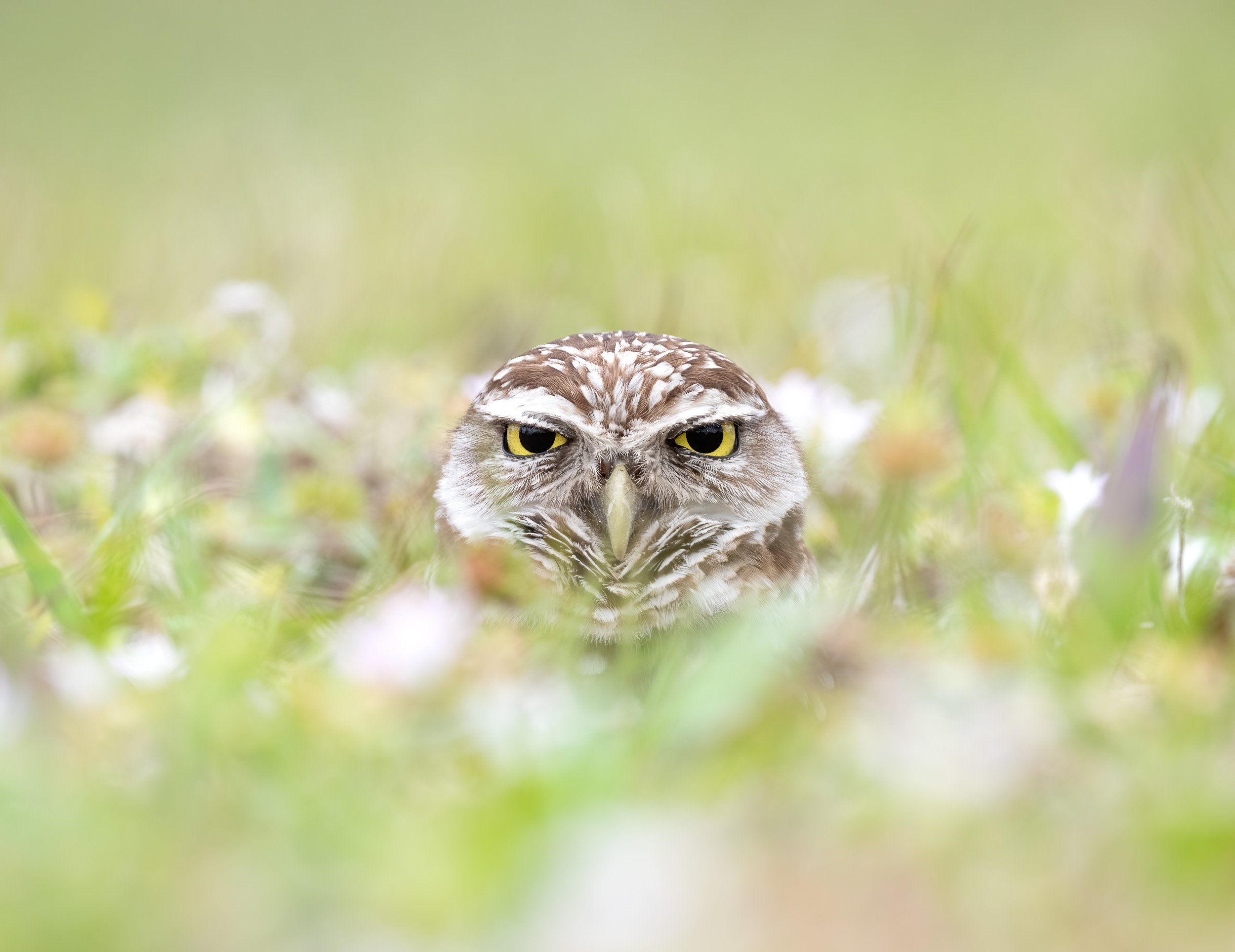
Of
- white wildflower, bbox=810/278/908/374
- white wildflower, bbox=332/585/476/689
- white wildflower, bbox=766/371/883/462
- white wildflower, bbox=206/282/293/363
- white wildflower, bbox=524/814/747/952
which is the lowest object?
white wildflower, bbox=524/814/747/952

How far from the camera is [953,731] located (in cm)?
151

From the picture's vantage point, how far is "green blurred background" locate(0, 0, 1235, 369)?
4.39 m

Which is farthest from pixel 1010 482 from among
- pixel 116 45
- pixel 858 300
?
pixel 116 45

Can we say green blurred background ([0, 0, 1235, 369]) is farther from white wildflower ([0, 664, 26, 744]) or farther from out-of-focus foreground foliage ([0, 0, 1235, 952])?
A: white wildflower ([0, 664, 26, 744])

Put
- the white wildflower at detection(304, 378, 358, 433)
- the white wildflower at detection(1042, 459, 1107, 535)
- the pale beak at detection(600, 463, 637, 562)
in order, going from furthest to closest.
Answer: the white wildflower at detection(304, 378, 358, 433)
the white wildflower at detection(1042, 459, 1107, 535)
the pale beak at detection(600, 463, 637, 562)

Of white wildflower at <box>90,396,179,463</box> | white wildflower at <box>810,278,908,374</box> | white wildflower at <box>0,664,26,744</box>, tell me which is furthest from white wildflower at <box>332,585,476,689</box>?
white wildflower at <box>810,278,908,374</box>

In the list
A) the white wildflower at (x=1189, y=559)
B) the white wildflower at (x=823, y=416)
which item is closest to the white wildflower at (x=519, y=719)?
the white wildflower at (x=1189, y=559)

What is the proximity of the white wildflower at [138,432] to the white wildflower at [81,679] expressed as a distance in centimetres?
128

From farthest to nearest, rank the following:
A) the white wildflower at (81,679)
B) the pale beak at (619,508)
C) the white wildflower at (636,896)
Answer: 1. the pale beak at (619,508)
2. the white wildflower at (81,679)
3. the white wildflower at (636,896)

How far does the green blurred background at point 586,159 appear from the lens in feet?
14.4

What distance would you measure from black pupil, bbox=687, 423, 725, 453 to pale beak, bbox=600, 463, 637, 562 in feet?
0.48

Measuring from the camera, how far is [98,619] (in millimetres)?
2080

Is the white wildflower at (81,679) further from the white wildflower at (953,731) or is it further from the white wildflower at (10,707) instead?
the white wildflower at (953,731)

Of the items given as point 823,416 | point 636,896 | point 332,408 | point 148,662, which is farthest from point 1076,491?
point 332,408
